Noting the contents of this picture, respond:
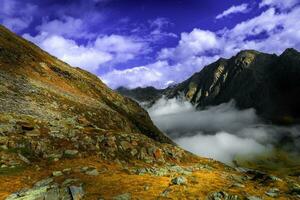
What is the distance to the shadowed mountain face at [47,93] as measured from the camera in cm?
6159

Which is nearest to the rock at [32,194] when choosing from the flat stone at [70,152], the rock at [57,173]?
the rock at [57,173]

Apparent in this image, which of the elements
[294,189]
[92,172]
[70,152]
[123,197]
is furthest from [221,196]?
[70,152]

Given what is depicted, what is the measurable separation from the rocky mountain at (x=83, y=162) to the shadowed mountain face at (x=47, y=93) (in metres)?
0.28

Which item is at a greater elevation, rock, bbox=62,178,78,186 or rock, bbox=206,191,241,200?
rock, bbox=62,178,78,186

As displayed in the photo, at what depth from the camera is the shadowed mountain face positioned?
61.6m

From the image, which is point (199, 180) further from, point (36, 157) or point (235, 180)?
point (36, 157)

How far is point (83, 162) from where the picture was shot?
1794 inches

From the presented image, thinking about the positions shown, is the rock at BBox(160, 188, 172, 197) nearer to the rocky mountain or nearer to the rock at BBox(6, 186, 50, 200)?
the rocky mountain

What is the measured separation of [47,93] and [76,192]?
37.8m

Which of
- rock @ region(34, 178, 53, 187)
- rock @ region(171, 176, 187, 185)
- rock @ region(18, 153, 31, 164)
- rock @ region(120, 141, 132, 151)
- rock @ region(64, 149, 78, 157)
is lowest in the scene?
rock @ region(34, 178, 53, 187)

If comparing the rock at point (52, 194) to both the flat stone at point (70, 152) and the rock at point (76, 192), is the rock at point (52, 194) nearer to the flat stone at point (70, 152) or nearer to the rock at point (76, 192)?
the rock at point (76, 192)

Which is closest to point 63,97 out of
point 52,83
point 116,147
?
point 52,83

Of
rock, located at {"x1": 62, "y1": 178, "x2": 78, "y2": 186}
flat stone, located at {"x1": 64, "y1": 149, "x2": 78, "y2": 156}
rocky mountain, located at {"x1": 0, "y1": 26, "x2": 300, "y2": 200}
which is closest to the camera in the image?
rocky mountain, located at {"x1": 0, "y1": 26, "x2": 300, "y2": 200}

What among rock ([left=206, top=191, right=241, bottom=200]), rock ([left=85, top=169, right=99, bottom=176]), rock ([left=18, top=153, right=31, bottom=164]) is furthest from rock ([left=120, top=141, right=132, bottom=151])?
rock ([left=206, top=191, right=241, bottom=200])
